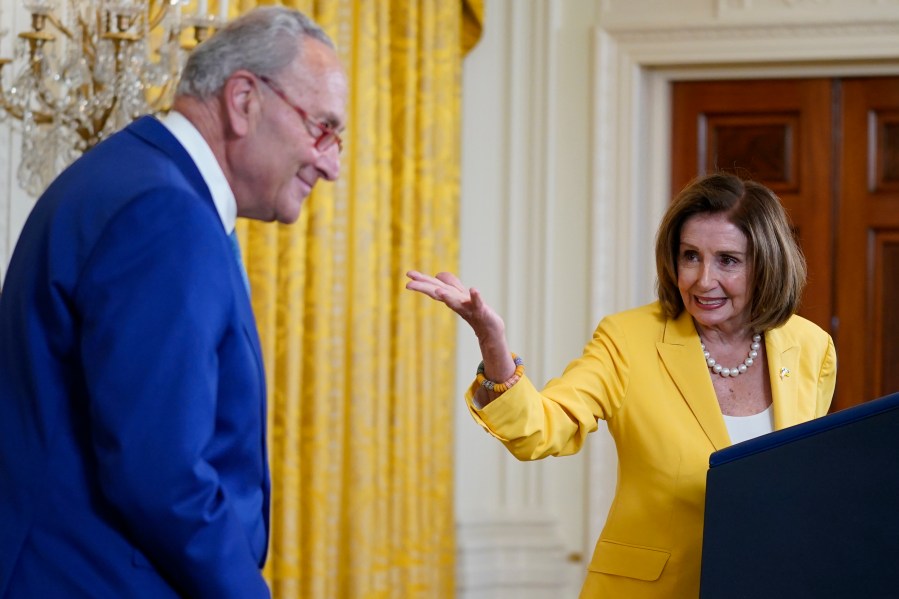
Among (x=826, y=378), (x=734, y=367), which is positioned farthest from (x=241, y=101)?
(x=826, y=378)

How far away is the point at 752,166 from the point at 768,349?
2.69m

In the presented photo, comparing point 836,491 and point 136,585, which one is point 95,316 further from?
point 836,491

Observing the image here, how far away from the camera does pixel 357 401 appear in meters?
4.26

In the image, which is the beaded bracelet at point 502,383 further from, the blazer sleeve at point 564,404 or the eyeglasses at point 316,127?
the eyeglasses at point 316,127

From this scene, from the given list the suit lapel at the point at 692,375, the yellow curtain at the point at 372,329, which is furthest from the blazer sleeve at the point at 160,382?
the yellow curtain at the point at 372,329

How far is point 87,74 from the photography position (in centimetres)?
276

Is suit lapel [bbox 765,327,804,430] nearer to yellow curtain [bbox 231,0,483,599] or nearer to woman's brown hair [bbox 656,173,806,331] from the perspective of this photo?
woman's brown hair [bbox 656,173,806,331]

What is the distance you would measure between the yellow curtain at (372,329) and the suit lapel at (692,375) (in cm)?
152

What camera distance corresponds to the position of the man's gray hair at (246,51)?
5.65 feet

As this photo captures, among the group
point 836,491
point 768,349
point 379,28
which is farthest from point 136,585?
point 379,28

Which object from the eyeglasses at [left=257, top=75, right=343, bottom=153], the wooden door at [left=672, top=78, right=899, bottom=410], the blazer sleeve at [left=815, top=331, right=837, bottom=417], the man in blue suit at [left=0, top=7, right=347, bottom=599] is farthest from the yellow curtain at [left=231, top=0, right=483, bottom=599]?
the man in blue suit at [left=0, top=7, right=347, bottom=599]

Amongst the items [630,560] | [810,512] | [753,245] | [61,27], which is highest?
[61,27]

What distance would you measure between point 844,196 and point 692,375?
9.20 ft

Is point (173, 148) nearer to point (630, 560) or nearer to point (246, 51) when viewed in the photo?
point (246, 51)
